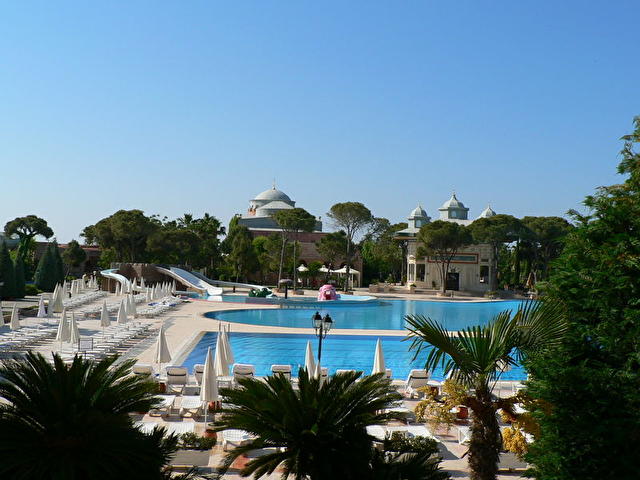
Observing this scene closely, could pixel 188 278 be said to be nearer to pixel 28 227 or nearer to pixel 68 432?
pixel 28 227

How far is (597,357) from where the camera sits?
7.18 meters

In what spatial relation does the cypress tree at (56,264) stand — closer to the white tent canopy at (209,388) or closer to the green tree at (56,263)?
the green tree at (56,263)

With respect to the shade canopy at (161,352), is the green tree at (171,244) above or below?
above

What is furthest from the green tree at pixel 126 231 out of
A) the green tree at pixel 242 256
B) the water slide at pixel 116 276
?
the green tree at pixel 242 256

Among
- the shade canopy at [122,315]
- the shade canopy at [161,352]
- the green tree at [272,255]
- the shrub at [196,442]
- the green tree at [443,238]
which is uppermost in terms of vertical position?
the green tree at [443,238]

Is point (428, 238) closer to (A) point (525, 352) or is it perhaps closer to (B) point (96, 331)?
(B) point (96, 331)

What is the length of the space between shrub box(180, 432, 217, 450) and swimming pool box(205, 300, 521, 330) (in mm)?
17089

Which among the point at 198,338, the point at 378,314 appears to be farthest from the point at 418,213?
the point at 198,338

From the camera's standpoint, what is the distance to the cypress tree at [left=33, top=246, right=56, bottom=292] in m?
44.6

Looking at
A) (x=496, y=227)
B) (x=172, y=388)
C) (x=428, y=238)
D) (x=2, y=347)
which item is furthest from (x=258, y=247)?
(x=172, y=388)

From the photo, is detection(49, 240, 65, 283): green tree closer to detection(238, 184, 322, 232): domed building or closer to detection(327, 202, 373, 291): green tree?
detection(327, 202, 373, 291): green tree

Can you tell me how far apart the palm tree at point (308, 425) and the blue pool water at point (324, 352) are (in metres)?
11.5

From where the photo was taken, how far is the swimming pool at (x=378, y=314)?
106ft

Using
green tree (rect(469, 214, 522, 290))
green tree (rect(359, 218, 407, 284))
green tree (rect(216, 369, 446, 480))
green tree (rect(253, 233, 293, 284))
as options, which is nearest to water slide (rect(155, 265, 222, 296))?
green tree (rect(253, 233, 293, 284))
